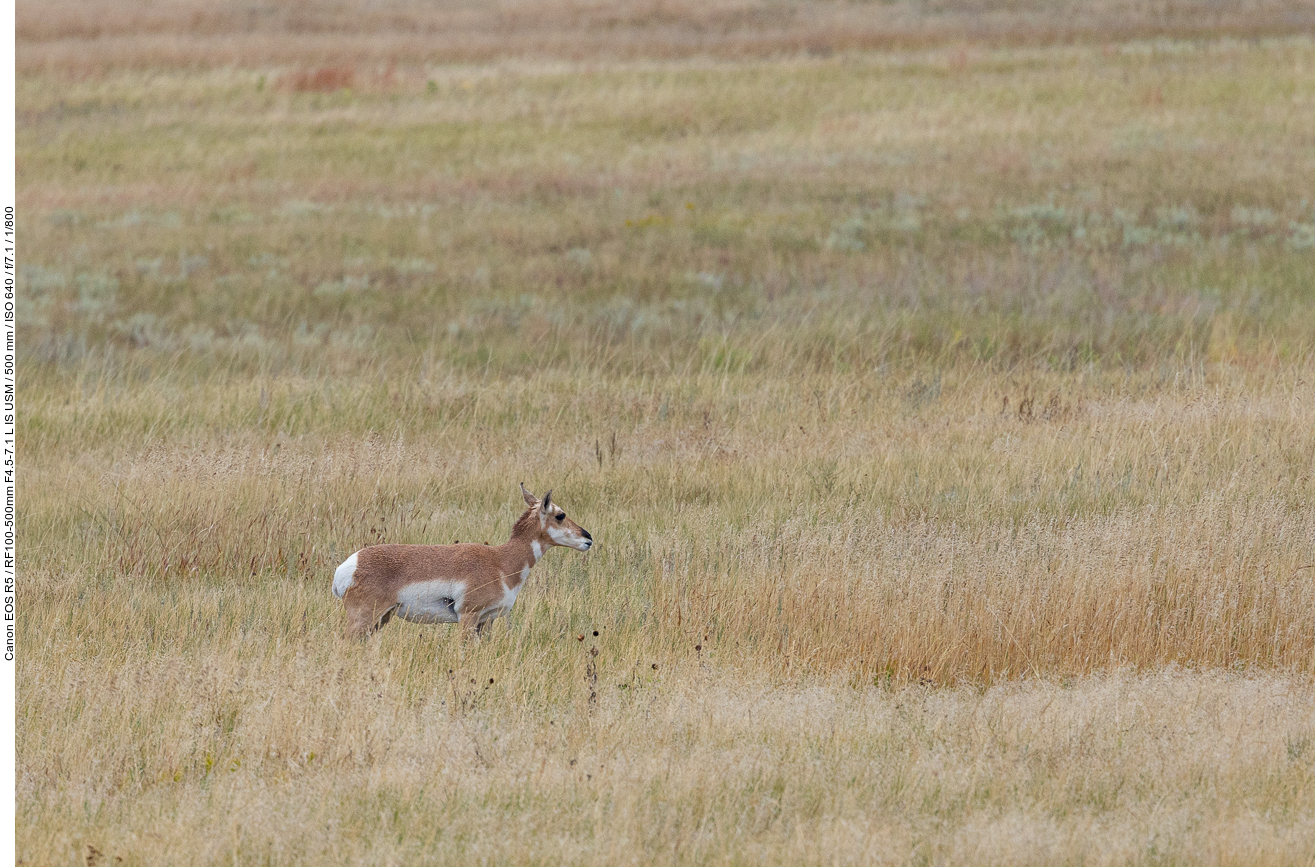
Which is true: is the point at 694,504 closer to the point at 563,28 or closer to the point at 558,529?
the point at 558,529

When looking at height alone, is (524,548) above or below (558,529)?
below

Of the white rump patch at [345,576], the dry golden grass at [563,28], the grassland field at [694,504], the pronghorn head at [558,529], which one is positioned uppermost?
the dry golden grass at [563,28]

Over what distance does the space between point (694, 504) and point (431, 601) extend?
3.24m

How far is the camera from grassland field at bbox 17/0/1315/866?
5.42 m

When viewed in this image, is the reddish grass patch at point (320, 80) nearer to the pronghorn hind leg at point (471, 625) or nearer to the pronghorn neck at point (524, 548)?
the pronghorn neck at point (524, 548)

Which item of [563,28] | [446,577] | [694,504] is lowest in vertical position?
[694,504]

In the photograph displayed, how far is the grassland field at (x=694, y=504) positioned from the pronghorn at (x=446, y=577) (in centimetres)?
19

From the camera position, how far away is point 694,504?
1005 cm

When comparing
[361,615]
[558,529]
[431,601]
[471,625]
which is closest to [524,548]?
[558,529]

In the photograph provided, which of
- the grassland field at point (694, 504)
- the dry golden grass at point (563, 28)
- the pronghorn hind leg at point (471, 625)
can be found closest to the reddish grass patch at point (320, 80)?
the dry golden grass at point (563, 28)

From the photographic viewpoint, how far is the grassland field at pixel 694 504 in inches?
213

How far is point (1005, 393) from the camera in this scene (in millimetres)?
13758

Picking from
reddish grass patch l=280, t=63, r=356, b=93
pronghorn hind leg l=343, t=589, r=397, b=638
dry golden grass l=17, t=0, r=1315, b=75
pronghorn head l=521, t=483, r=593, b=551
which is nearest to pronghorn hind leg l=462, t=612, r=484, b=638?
pronghorn hind leg l=343, t=589, r=397, b=638

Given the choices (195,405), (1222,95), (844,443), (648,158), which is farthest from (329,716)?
(1222,95)
